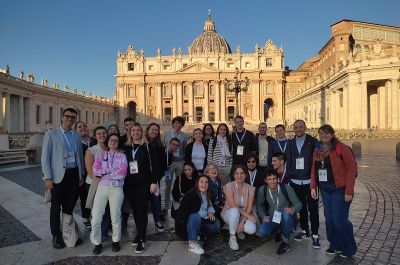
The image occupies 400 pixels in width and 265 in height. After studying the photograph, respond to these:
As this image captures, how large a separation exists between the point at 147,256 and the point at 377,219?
433 cm

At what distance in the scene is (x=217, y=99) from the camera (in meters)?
66.6

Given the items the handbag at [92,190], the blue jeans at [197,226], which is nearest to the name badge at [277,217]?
the blue jeans at [197,226]

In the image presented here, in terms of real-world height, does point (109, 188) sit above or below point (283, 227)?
above

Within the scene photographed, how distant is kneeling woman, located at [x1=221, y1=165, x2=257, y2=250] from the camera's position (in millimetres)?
4848

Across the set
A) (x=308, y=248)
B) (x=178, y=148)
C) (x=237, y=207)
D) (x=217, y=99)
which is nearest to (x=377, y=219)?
(x=308, y=248)

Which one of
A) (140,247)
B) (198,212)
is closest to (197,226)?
(198,212)

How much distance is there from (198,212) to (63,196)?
209cm

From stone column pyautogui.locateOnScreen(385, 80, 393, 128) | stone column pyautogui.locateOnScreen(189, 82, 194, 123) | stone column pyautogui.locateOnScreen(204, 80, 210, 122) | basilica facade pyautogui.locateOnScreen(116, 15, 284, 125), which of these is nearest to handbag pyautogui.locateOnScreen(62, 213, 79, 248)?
stone column pyautogui.locateOnScreen(385, 80, 393, 128)

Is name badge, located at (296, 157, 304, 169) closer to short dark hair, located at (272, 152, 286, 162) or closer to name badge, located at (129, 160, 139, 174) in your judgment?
short dark hair, located at (272, 152, 286, 162)

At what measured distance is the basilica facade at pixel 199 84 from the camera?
214ft

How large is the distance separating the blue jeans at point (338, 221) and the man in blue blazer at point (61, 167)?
374cm

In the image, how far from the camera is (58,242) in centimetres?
481

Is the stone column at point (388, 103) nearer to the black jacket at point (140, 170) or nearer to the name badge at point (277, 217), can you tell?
the name badge at point (277, 217)

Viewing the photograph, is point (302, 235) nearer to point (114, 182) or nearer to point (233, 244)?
point (233, 244)
